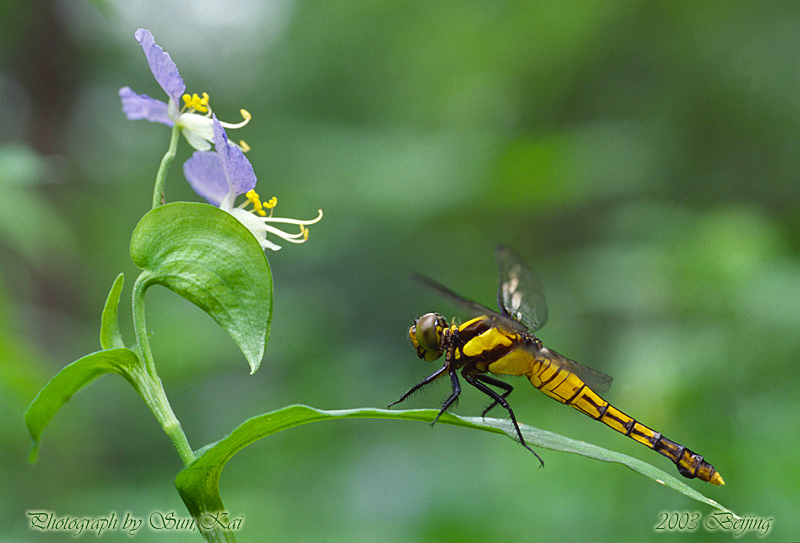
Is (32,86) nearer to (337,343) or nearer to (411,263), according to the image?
(337,343)

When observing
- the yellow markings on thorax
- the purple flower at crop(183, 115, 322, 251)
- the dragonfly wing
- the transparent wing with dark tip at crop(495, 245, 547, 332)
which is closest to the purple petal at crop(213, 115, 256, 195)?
the purple flower at crop(183, 115, 322, 251)

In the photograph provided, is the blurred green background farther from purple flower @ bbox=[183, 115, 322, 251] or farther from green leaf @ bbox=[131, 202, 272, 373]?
green leaf @ bbox=[131, 202, 272, 373]

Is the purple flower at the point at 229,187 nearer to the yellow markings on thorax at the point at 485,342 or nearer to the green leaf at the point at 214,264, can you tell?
the green leaf at the point at 214,264

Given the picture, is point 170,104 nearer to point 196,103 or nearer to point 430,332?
point 196,103

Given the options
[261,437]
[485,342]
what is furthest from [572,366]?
[261,437]

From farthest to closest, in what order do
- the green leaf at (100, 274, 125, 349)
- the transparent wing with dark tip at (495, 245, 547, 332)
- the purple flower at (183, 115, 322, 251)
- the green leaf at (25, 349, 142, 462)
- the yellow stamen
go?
1. the transparent wing with dark tip at (495, 245, 547, 332)
2. the yellow stamen
3. the purple flower at (183, 115, 322, 251)
4. the green leaf at (100, 274, 125, 349)
5. the green leaf at (25, 349, 142, 462)

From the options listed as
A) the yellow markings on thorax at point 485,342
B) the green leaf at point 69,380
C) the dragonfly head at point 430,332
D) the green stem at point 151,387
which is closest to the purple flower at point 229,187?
the green stem at point 151,387
